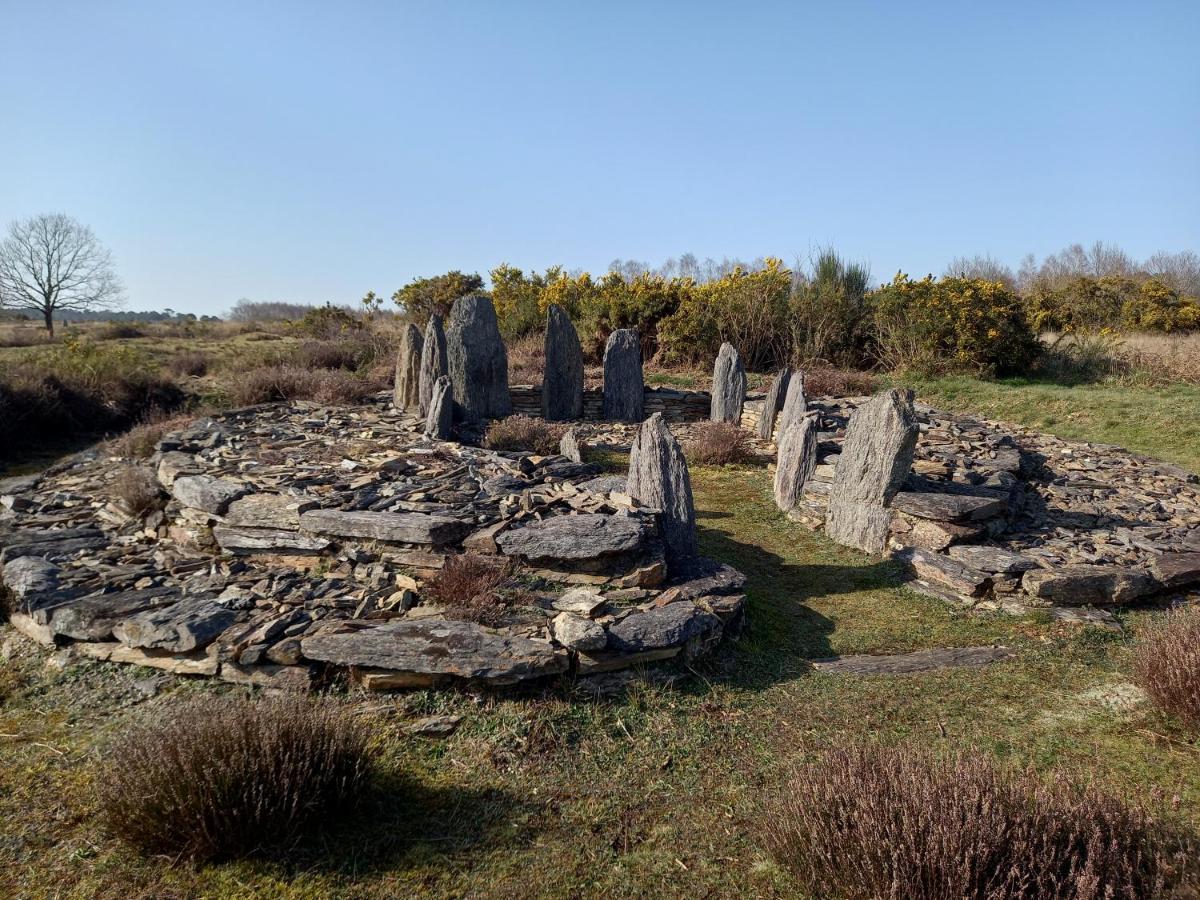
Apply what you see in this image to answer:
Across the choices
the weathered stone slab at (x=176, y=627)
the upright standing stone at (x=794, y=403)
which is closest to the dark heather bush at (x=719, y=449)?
the upright standing stone at (x=794, y=403)

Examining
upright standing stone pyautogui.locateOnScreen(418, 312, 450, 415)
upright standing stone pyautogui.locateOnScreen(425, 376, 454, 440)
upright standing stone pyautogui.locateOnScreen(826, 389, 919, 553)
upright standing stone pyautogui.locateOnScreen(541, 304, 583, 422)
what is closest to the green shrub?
upright standing stone pyautogui.locateOnScreen(541, 304, 583, 422)

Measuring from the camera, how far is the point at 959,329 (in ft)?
51.0

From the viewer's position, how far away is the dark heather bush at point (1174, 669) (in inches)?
165

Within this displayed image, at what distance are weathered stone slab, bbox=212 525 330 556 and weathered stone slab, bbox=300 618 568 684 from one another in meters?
1.47

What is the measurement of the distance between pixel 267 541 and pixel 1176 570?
26.3 ft

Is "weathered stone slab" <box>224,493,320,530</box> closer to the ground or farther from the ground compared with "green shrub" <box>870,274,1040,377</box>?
closer to the ground

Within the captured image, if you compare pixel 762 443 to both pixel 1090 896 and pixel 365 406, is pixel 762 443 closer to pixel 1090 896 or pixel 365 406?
pixel 365 406

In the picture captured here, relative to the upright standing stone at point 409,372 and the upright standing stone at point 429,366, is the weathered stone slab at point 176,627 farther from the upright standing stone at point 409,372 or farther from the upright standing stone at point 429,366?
the upright standing stone at point 409,372

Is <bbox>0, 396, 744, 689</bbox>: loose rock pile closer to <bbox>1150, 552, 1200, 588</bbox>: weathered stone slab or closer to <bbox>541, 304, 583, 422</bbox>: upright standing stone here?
<bbox>1150, 552, 1200, 588</bbox>: weathered stone slab

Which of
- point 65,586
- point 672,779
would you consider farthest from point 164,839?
point 65,586

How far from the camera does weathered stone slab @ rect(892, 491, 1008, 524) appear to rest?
23.2 ft

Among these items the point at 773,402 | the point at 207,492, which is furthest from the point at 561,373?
the point at 207,492

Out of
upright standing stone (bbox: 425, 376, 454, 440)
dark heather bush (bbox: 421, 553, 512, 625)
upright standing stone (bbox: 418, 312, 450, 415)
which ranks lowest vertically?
dark heather bush (bbox: 421, 553, 512, 625)

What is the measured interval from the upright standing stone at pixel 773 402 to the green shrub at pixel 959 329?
18.3ft
